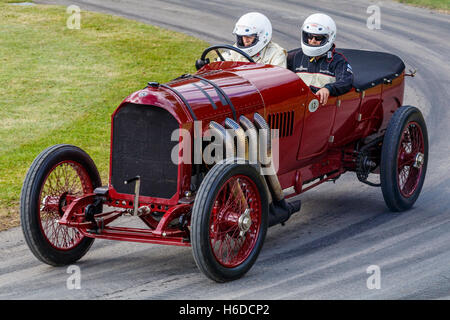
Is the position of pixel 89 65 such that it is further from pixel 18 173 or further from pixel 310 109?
pixel 310 109

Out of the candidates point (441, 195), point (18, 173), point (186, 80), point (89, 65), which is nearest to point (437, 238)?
point (441, 195)

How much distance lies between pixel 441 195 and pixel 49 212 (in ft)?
15.0

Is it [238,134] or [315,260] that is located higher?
[238,134]

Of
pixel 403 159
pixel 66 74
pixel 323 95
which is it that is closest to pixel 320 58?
pixel 323 95

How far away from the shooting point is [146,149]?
285 inches

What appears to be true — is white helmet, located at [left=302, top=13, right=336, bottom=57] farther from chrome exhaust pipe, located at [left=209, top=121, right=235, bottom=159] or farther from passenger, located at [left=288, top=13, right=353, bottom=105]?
chrome exhaust pipe, located at [left=209, top=121, right=235, bottom=159]

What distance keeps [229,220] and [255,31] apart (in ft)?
8.47

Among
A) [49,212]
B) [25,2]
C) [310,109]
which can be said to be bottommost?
[25,2]

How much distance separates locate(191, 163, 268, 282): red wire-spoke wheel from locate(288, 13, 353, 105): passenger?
2172 millimetres

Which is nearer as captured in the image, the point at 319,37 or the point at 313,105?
the point at 313,105

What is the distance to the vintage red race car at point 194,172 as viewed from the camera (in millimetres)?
6953

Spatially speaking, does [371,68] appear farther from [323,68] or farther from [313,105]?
[313,105]

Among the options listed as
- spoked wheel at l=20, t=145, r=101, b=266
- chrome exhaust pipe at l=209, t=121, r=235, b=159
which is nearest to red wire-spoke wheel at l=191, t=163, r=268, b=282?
chrome exhaust pipe at l=209, t=121, r=235, b=159
